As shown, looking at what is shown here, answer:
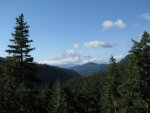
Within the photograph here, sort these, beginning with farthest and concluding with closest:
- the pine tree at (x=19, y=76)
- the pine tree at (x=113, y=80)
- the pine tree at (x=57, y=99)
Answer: the pine tree at (x=113, y=80)
the pine tree at (x=57, y=99)
the pine tree at (x=19, y=76)

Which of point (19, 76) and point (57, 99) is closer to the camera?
point (19, 76)

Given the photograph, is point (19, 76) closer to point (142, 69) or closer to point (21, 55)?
point (21, 55)

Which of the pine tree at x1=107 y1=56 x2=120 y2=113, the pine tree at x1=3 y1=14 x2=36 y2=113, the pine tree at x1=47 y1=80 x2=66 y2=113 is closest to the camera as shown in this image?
the pine tree at x1=3 y1=14 x2=36 y2=113

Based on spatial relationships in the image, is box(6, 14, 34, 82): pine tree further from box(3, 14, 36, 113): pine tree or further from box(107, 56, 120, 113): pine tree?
box(107, 56, 120, 113): pine tree

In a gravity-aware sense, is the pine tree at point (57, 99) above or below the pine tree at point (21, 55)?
below

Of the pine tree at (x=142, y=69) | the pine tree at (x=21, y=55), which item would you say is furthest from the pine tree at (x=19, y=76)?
the pine tree at (x=142, y=69)

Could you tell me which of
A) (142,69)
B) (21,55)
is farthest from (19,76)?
(142,69)

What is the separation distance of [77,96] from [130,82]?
120 feet

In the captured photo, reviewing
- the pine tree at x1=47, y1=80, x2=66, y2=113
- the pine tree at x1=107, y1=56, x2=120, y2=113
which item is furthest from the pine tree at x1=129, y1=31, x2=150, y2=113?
the pine tree at x1=47, y1=80, x2=66, y2=113

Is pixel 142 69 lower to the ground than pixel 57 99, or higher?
higher

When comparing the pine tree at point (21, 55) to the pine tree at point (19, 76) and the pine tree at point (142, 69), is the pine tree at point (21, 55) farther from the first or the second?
the pine tree at point (142, 69)

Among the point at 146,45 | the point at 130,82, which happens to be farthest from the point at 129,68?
the point at 146,45

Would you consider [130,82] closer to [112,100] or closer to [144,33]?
[144,33]

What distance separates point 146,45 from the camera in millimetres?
20562
